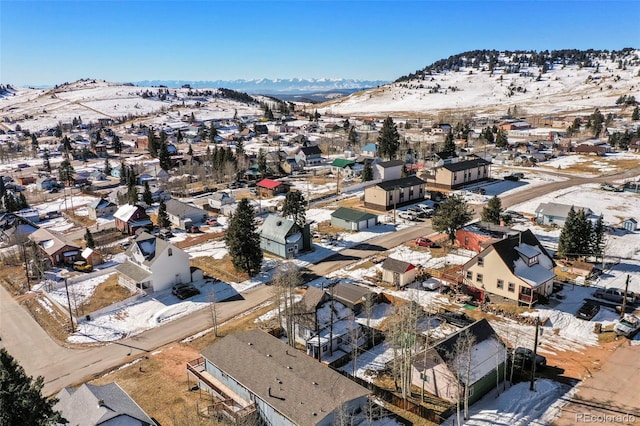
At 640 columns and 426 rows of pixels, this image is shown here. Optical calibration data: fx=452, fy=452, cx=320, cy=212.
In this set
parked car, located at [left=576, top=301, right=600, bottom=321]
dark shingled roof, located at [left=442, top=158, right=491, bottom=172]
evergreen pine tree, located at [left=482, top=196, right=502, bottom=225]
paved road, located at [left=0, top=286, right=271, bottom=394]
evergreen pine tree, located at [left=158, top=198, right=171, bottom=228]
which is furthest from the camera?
dark shingled roof, located at [left=442, top=158, right=491, bottom=172]

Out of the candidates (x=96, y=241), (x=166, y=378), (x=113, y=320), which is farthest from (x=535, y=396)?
(x=96, y=241)

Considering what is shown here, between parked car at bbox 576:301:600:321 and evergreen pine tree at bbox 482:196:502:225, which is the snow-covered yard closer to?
parked car at bbox 576:301:600:321

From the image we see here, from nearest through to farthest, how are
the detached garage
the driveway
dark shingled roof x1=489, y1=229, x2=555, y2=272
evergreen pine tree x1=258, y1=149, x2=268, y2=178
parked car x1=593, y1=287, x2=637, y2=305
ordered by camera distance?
the driveway < parked car x1=593, y1=287, x2=637, y2=305 < dark shingled roof x1=489, y1=229, x2=555, y2=272 < the detached garage < evergreen pine tree x1=258, y1=149, x2=268, y2=178

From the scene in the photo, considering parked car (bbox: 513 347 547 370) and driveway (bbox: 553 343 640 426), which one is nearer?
driveway (bbox: 553 343 640 426)

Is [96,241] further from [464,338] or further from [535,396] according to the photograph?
[535,396]

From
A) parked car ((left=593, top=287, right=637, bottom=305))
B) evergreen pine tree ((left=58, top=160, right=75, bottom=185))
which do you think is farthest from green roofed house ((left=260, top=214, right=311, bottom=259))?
evergreen pine tree ((left=58, top=160, right=75, bottom=185))
